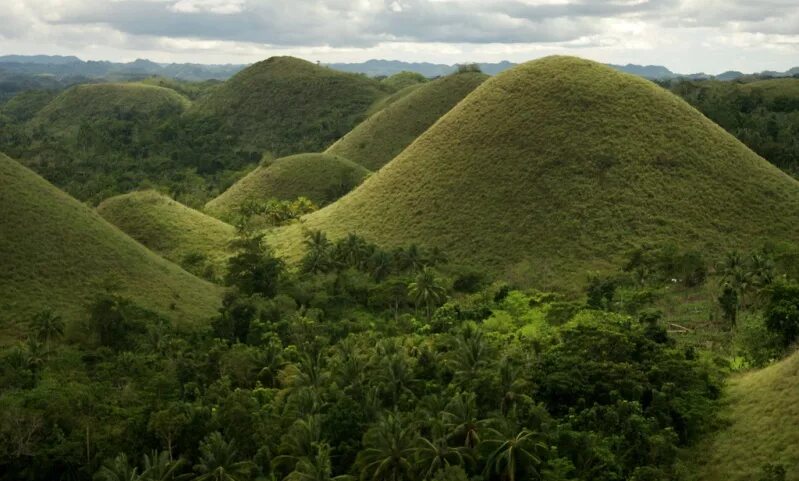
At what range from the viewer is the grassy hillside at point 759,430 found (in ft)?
141

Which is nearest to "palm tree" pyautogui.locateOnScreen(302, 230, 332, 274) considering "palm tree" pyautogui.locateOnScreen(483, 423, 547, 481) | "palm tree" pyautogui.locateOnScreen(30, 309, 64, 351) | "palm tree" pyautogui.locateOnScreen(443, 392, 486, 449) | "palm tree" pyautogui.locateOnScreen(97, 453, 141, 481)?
"palm tree" pyautogui.locateOnScreen(30, 309, 64, 351)

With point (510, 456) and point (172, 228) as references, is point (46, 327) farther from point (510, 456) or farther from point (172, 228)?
point (172, 228)

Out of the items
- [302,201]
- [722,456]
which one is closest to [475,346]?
[722,456]

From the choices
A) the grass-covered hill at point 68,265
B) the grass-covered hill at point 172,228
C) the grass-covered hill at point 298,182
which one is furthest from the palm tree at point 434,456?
the grass-covered hill at point 298,182

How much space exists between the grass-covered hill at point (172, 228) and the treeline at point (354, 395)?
108 feet

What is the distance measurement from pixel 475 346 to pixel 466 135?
219 ft

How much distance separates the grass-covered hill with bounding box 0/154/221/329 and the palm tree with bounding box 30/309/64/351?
7466 millimetres

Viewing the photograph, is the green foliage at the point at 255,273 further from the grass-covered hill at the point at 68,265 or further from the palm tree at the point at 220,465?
the palm tree at the point at 220,465

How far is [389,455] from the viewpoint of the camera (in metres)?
38.1

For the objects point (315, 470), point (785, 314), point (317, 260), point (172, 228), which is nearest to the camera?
point (315, 470)

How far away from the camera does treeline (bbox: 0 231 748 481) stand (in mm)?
39531

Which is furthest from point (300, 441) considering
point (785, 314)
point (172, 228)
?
point (172, 228)

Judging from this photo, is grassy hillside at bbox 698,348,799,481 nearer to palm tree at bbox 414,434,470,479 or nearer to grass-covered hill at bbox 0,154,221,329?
palm tree at bbox 414,434,470,479

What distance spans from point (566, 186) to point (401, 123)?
8570 cm
